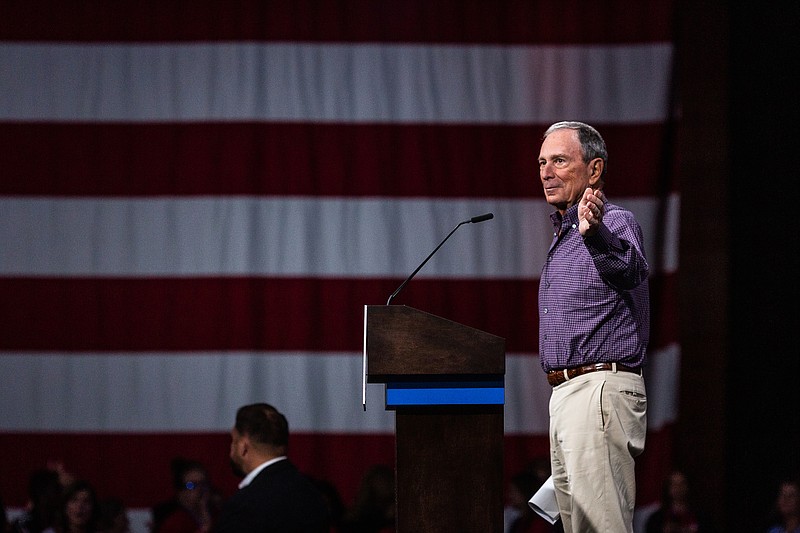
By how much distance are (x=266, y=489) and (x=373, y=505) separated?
1.86m

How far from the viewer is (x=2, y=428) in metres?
5.06

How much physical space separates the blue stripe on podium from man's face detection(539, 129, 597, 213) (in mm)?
438

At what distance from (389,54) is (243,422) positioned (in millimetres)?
2634

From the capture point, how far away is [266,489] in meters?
2.97

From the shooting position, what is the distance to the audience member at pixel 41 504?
4676 mm

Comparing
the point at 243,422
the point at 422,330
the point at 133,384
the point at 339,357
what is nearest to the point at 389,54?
the point at 339,357

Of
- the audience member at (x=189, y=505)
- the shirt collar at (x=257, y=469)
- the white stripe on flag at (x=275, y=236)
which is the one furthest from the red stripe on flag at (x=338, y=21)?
the shirt collar at (x=257, y=469)

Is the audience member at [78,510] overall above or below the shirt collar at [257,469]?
below

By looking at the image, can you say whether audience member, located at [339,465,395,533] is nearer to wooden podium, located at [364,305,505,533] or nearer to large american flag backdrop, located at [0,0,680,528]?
large american flag backdrop, located at [0,0,680,528]

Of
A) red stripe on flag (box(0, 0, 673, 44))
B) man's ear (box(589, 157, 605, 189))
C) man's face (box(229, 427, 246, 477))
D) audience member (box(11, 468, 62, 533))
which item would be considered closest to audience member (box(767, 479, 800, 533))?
red stripe on flag (box(0, 0, 673, 44))

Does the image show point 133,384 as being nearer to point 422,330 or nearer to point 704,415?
point 704,415

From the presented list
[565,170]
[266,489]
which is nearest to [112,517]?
[266,489]

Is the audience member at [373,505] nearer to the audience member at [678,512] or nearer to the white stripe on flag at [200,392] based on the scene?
the white stripe on flag at [200,392]

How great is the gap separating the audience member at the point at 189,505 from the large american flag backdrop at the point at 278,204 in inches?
7.7
